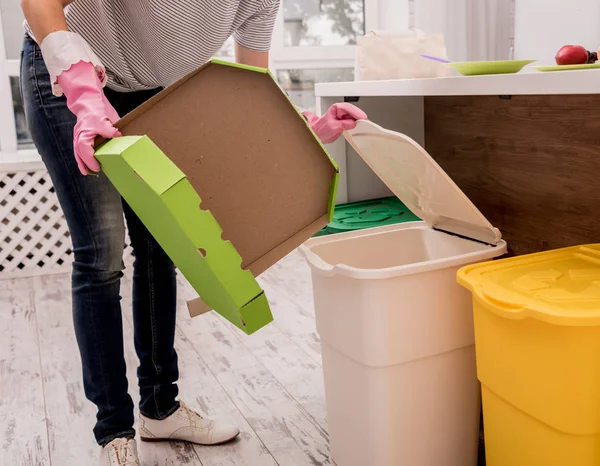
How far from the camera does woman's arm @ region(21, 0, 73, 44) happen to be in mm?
1020

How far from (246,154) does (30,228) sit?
2279 mm

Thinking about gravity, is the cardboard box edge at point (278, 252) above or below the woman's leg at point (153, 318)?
above

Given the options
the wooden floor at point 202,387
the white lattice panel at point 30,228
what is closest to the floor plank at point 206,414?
the wooden floor at point 202,387

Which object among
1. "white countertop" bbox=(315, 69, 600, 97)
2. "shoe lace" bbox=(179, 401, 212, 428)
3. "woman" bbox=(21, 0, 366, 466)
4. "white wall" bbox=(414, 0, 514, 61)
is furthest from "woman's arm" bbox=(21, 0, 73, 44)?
"white wall" bbox=(414, 0, 514, 61)

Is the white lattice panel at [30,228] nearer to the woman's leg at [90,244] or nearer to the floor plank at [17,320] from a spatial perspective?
the floor plank at [17,320]

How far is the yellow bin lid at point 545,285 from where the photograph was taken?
34.4 inches

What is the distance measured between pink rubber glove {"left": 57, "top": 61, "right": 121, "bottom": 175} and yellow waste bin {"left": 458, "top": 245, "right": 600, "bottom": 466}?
0.60 m

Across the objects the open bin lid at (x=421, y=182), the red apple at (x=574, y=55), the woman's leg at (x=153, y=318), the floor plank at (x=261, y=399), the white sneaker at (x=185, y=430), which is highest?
Answer: the red apple at (x=574, y=55)

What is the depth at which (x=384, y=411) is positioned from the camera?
3.82 feet

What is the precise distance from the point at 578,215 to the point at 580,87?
45 cm

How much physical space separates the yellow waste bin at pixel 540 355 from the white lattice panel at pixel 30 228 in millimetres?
2297

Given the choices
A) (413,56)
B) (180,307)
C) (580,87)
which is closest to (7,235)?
(180,307)

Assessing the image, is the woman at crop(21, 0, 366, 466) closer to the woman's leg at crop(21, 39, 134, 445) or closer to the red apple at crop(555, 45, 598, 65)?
the woman's leg at crop(21, 39, 134, 445)

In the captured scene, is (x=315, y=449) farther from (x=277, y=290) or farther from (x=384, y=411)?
(x=277, y=290)
